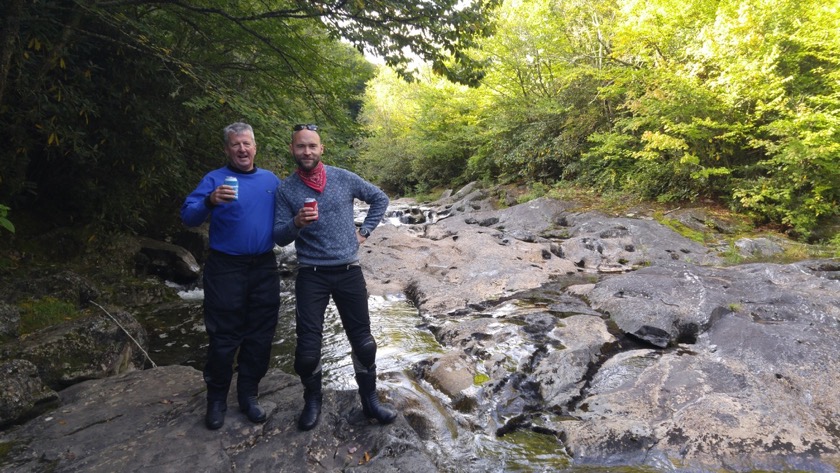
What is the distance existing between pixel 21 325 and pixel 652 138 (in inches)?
468

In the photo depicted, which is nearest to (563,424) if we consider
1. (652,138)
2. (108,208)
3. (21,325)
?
(21,325)

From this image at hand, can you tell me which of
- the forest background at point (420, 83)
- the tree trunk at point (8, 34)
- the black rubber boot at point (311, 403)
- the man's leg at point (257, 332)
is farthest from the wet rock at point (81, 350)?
the black rubber boot at point (311, 403)

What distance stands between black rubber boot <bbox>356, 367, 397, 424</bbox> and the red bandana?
4.37ft

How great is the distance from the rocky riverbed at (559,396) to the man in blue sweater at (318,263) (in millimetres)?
330

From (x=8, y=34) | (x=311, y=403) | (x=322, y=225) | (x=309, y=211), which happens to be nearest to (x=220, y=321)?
(x=311, y=403)

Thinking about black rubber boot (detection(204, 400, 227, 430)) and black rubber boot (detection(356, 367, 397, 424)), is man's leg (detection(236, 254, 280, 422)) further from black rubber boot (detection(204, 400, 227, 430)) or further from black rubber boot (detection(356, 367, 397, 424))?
black rubber boot (detection(356, 367, 397, 424))

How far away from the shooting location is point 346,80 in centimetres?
729

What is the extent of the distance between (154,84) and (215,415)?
4.35 meters

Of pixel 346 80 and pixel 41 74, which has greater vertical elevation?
pixel 346 80

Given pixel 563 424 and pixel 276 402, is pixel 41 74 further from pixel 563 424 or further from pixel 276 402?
pixel 563 424

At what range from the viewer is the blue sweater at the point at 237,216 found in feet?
9.36

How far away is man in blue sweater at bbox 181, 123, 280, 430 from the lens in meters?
2.89

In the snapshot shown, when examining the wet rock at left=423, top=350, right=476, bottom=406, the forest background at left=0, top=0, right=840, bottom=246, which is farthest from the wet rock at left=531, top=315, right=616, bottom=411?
the forest background at left=0, top=0, right=840, bottom=246

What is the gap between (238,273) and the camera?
9.61 ft
